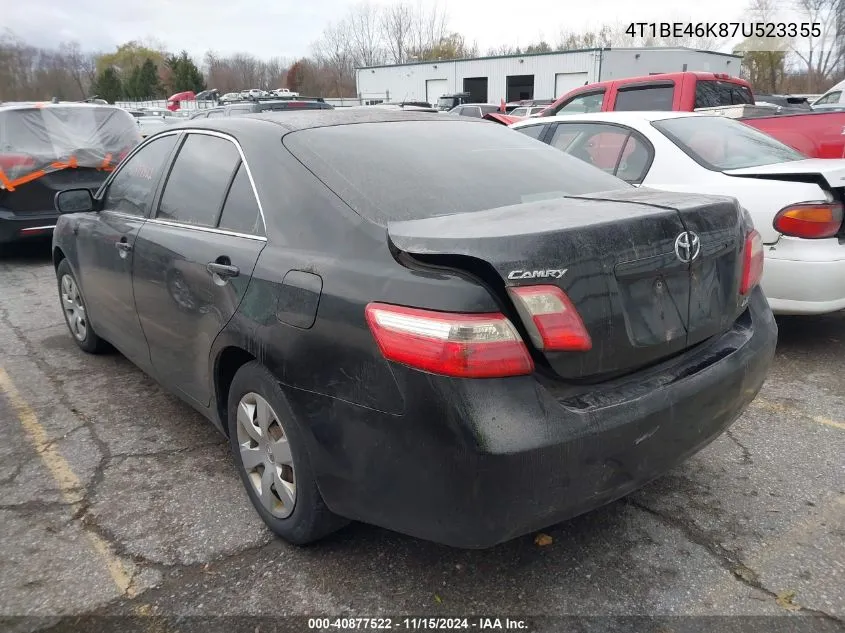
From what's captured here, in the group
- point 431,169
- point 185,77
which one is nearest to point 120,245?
point 431,169

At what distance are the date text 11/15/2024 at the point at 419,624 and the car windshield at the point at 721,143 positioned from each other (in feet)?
11.5

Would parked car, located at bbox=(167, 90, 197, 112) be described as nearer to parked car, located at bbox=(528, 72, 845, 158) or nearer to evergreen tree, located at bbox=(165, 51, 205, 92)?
parked car, located at bbox=(528, 72, 845, 158)

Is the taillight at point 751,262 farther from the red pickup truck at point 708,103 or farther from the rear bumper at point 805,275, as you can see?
the red pickup truck at point 708,103

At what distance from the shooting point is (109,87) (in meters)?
69.1

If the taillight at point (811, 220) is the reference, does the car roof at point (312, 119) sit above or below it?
above

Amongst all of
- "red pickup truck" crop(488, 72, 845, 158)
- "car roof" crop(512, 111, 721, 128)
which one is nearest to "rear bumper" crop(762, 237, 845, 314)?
"car roof" crop(512, 111, 721, 128)

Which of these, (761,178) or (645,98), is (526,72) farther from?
(761,178)

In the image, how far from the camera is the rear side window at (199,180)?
9.44 ft

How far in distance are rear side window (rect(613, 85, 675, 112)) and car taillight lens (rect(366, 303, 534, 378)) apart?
22.6ft

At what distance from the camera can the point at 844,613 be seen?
84.4 inches

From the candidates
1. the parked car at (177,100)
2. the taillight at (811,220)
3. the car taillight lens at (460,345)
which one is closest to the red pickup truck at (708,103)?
the taillight at (811,220)

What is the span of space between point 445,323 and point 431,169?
990mm

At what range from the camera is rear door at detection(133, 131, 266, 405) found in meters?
2.63

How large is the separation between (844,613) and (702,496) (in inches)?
28.9
